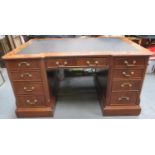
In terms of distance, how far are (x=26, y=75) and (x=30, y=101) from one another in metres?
0.32

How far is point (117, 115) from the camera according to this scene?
5.24 ft

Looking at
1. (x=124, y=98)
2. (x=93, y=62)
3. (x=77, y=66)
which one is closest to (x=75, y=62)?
(x=77, y=66)

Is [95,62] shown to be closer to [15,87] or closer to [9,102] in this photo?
[15,87]

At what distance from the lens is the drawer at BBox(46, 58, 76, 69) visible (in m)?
1.33

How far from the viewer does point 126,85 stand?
57.1 inches

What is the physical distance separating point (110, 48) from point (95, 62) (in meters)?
0.25

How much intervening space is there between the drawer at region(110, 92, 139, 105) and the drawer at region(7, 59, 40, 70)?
0.83m

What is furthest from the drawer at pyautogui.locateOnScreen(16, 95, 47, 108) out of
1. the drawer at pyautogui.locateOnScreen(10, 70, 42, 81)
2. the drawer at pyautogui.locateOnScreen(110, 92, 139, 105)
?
the drawer at pyautogui.locateOnScreen(110, 92, 139, 105)

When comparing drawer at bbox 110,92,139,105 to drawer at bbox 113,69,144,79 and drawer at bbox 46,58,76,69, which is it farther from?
drawer at bbox 46,58,76,69

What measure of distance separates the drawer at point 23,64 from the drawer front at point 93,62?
39cm

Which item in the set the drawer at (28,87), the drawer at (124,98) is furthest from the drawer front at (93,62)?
the drawer at (28,87)

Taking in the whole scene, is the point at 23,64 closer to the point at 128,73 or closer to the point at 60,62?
the point at 60,62

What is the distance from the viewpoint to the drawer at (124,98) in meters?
1.50

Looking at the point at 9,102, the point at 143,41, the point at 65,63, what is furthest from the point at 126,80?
the point at 143,41
